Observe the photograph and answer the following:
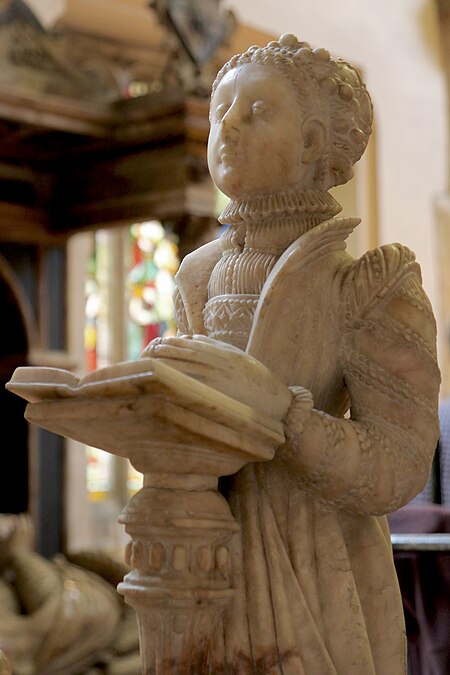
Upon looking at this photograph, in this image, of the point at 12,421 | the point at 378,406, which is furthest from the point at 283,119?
the point at 12,421

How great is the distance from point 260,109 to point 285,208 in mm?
196

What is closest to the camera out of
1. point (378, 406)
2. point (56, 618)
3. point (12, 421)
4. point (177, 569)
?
point (177, 569)

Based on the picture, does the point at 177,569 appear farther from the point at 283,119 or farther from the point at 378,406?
the point at 283,119

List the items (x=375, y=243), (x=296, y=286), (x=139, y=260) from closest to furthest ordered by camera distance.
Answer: (x=296, y=286)
(x=375, y=243)
(x=139, y=260)

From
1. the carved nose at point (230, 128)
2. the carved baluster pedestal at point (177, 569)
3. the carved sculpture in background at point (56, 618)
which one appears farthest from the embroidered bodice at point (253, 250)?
the carved sculpture in background at point (56, 618)

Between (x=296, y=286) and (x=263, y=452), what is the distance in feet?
1.11

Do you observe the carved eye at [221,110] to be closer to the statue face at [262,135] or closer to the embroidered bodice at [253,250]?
the statue face at [262,135]

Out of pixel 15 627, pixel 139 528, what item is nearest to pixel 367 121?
pixel 139 528

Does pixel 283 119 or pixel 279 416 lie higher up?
pixel 283 119

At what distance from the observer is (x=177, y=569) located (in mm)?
2240

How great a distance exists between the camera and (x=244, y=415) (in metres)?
2.20

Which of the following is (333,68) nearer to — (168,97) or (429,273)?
(168,97)

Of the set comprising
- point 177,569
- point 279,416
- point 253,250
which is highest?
point 253,250

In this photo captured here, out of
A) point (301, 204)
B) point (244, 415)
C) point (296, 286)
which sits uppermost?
point (301, 204)
